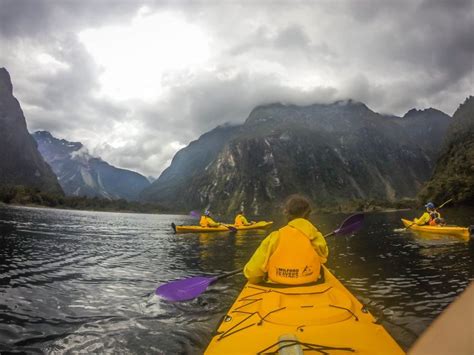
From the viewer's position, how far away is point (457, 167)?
105312 millimetres

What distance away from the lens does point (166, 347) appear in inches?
281

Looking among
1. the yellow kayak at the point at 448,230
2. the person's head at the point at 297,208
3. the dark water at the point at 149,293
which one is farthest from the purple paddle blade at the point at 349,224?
the yellow kayak at the point at 448,230

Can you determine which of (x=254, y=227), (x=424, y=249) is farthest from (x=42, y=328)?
(x=254, y=227)

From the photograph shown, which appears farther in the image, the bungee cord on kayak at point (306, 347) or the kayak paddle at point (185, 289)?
the kayak paddle at point (185, 289)

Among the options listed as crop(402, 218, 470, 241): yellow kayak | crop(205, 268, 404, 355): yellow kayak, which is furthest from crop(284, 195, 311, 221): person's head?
crop(402, 218, 470, 241): yellow kayak

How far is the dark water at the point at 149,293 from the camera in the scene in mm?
7527

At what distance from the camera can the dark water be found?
7.53 meters

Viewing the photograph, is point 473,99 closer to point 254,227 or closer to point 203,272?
point 254,227

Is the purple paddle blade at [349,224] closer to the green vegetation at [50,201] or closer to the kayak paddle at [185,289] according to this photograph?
the kayak paddle at [185,289]

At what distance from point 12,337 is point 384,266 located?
14023mm

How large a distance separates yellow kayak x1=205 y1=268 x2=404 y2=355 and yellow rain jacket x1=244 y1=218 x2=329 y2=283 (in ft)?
1.26

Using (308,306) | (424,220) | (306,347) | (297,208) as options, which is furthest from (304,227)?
(424,220)

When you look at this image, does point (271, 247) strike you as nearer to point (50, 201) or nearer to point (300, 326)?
point (300, 326)

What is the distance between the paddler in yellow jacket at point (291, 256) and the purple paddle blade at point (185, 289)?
235 centimetres
